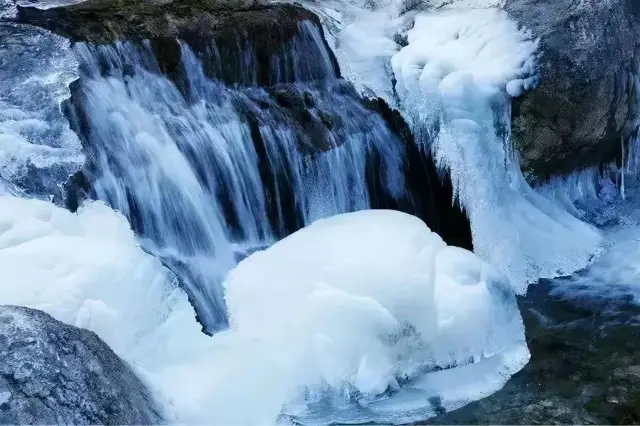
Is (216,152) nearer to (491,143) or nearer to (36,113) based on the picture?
(36,113)

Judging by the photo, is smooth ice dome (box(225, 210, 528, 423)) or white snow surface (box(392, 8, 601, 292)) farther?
white snow surface (box(392, 8, 601, 292))

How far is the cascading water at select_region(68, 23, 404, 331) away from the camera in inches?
A: 215

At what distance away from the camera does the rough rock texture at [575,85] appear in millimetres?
6297

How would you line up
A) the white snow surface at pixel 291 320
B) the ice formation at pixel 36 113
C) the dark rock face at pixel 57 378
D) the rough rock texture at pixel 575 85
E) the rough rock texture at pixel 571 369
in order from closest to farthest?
the dark rock face at pixel 57 378
the white snow surface at pixel 291 320
the rough rock texture at pixel 571 369
the ice formation at pixel 36 113
the rough rock texture at pixel 575 85

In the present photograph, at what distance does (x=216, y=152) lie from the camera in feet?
19.2

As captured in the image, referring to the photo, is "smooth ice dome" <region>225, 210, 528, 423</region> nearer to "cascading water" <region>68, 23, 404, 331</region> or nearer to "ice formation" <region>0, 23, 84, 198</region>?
"cascading water" <region>68, 23, 404, 331</region>

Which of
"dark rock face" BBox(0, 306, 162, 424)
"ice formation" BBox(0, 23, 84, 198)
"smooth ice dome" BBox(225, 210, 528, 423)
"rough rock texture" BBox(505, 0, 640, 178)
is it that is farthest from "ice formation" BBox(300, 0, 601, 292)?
"dark rock face" BBox(0, 306, 162, 424)

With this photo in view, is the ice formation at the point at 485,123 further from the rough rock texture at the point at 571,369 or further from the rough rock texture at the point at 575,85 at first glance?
the rough rock texture at the point at 571,369

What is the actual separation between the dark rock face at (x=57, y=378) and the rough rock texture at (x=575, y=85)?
3936 mm

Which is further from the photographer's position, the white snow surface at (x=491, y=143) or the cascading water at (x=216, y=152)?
the white snow surface at (x=491, y=143)

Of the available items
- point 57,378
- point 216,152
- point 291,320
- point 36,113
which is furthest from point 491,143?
point 57,378

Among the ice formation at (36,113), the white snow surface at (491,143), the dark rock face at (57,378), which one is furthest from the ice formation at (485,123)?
the dark rock face at (57,378)

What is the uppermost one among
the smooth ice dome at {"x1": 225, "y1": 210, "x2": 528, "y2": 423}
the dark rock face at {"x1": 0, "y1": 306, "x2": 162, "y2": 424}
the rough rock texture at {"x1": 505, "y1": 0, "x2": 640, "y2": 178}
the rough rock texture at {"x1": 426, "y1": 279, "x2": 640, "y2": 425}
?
the rough rock texture at {"x1": 505, "y1": 0, "x2": 640, "y2": 178}

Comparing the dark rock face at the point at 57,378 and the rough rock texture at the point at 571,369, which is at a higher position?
the dark rock face at the point at 57,378
